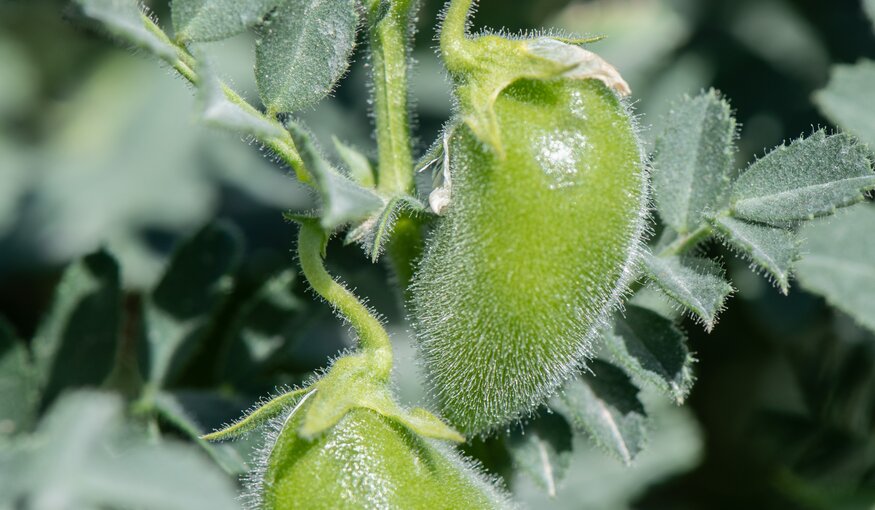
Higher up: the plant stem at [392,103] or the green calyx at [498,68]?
the green calyx at [498,68]

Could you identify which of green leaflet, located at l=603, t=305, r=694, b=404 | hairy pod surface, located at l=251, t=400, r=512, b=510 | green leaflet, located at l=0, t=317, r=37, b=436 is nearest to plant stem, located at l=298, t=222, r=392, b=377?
hairy pod surface, located at l=251, t=400, r=512, b=510

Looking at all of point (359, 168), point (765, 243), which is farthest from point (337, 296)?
point (765, 243)

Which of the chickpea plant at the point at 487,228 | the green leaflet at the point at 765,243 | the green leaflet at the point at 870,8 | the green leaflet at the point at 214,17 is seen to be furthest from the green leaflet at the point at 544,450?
the green leaflet at the point at 870,8

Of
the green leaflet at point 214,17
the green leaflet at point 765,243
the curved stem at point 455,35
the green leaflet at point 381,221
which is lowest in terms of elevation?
the green leaflet at point 765,243

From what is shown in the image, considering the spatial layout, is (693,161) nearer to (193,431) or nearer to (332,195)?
(332,195)

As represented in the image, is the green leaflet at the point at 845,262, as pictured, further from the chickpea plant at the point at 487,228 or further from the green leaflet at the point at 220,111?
the green leaflet at the point at 220,111

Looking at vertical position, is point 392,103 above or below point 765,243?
above

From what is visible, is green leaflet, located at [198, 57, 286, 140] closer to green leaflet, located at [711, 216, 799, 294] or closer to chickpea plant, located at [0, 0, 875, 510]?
chickpea plant, located at [0, 0, 875, 510]
